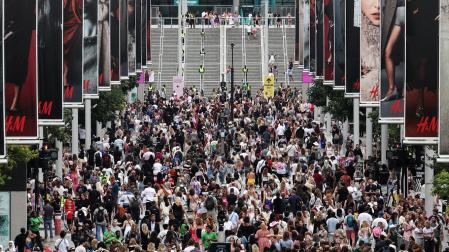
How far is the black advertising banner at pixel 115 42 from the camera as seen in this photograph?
77500mm

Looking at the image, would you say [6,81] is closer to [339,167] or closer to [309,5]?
[339,167]

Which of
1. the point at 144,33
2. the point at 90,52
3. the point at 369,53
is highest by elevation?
the point at 369,53

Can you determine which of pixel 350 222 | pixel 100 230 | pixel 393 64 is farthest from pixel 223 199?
pixel 393 64

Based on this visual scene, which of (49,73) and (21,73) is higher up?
(21,73)

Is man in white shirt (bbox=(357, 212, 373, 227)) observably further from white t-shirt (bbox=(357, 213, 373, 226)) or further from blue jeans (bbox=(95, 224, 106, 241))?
blue jeans (bbox=(95, 224, 106, 241))

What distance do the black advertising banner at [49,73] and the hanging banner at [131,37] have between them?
33412 millimetres

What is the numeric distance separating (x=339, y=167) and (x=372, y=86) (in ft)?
24.7

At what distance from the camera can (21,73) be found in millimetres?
46875

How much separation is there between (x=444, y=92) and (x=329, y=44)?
105ft

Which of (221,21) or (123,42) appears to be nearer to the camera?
(123,42)

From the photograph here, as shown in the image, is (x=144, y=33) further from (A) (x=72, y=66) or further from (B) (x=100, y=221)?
(B) (x=100, y=221)

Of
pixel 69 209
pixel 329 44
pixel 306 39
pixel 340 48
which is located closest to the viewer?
pixel 69 209

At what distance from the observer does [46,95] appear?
174 feet

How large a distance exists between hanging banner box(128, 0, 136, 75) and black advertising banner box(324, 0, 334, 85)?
12.5 m
